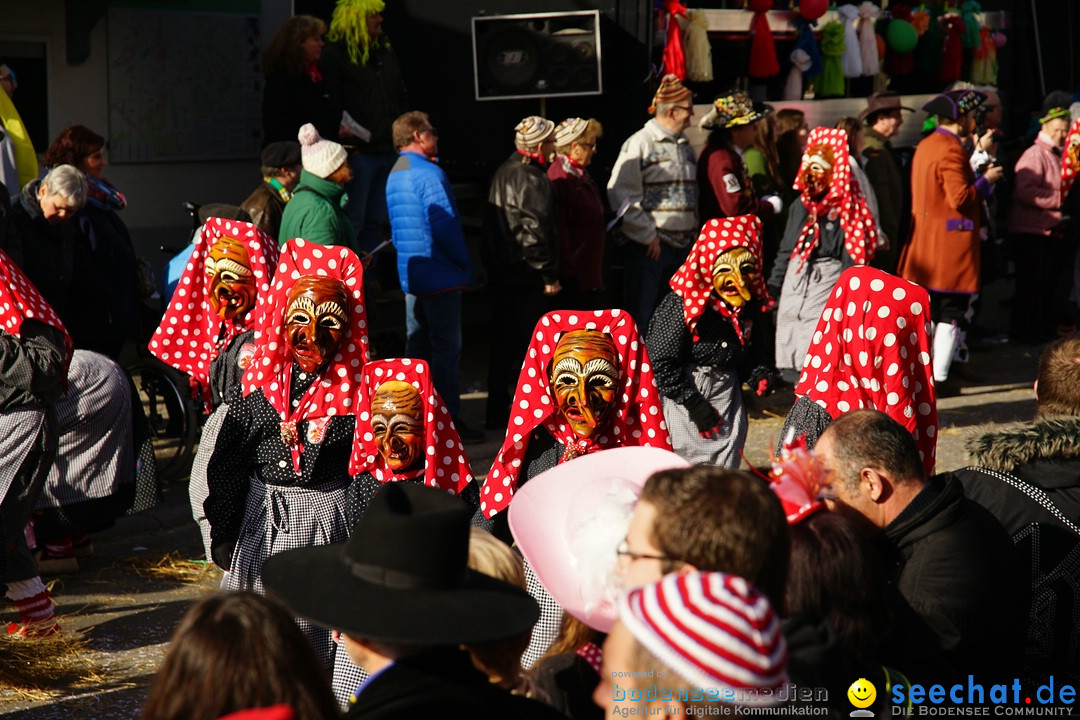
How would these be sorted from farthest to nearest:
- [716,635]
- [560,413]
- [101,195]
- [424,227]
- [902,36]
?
[902,36], [424,227], [101,195], [560,413], [716,635]

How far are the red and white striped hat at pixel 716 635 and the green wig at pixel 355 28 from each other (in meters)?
8.06

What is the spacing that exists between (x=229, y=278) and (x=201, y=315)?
327 millimetres

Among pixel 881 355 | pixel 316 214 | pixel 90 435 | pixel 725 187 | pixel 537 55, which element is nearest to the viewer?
pixel 881 355

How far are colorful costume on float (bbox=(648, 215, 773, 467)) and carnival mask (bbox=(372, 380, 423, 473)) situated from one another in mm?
1942

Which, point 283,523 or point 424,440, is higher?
point 424,440

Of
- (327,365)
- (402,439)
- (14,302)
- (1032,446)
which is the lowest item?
(1032,446)

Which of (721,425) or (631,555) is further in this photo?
(721,425)

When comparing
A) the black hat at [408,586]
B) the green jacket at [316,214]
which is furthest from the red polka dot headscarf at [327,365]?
the green jacket at [316,214]

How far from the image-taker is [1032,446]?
3.77 meters

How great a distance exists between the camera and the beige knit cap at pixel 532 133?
8.20 m

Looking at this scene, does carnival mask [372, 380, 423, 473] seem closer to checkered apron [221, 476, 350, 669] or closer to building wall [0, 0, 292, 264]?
checkered apron [221, 476, 350, 669]

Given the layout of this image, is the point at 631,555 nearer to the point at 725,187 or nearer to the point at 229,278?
the point at 229,278

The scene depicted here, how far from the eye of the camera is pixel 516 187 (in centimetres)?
816

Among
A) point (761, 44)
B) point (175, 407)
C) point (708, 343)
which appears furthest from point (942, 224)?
point (175, 407)
